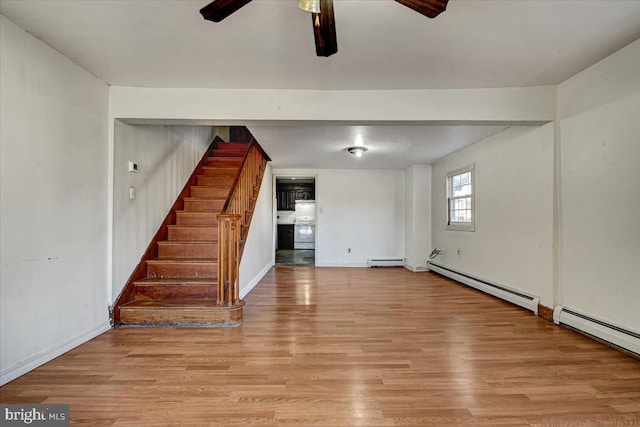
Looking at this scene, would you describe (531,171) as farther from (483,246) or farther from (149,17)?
(149,17)

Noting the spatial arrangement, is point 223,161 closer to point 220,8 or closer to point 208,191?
point 208,191

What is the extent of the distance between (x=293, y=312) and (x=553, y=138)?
3.25 metres

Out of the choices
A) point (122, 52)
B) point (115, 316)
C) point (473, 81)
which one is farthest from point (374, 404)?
point (122, 52)

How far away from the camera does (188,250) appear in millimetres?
3701

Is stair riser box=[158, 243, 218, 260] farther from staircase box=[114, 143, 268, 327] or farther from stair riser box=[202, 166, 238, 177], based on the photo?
stair riser box=[202, 166, 238, 177]

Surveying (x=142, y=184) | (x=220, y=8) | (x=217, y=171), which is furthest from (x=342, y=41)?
(x=217, y=171)

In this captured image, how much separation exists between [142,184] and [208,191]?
4.11 ft

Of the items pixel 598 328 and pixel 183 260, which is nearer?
→ pixel 598 328

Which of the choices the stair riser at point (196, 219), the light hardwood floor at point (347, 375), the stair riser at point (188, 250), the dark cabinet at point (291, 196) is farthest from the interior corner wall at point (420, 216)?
the dark cabinet at point (291, 196)

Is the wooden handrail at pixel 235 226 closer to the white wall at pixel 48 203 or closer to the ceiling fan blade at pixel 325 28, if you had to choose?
the white wall at pixel 48 203

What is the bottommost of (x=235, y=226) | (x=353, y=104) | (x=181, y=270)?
(x=181, y=270)

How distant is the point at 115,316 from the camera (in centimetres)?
288

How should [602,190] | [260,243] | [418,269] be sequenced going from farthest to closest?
[418,269], [260,243], [602,190]

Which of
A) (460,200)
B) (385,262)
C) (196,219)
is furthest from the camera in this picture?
(385,262)
